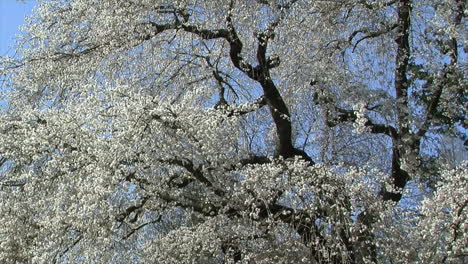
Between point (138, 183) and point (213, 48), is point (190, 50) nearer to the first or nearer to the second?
point (213, 48)

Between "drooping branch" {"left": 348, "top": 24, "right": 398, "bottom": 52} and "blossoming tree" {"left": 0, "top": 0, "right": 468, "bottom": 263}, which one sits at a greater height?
"drooping branch" {"left": 348, "top": 24, "right": 398, "bottom": 52}

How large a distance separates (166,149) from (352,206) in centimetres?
158

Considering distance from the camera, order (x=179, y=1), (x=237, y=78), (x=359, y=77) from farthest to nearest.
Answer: (x=237, y=78)
(x=359, y=77)
(x=179, y=1)

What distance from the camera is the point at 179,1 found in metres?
7.56

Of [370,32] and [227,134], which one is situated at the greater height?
[370,32]

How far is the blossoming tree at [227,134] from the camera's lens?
5820 mm

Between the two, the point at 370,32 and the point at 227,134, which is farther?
the point at 370,32

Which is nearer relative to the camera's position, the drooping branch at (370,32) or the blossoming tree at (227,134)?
the blossoming tree at (227,134)

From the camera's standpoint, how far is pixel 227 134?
642cm

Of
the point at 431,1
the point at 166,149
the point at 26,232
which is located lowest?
the point at 26,232

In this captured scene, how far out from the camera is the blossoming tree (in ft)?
19.1

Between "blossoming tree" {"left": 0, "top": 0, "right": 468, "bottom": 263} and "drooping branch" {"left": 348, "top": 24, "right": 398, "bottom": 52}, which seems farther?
"drooping branch" {"left": 348, "top": 24, "right": 398, "bottom": 52}

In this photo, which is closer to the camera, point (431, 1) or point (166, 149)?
point (166, 149)

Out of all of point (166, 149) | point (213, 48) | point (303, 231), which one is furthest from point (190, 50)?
point (303, 231)
